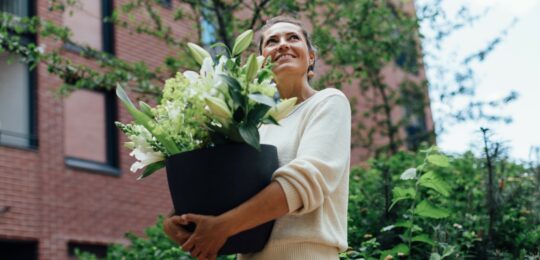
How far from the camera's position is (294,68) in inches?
119

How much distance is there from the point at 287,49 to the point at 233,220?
795mm

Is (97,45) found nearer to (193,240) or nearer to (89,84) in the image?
(89,84)

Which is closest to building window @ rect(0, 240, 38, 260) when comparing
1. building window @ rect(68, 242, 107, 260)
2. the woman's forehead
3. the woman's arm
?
building window @ rect(68, 242, 107, 260)

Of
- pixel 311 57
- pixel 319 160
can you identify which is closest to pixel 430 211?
pixel 311 57

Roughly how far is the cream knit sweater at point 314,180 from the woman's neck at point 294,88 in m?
0.15

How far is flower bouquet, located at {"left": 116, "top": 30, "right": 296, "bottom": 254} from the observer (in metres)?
2.51

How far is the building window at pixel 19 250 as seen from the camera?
12828mm

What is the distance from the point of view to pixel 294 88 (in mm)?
3041

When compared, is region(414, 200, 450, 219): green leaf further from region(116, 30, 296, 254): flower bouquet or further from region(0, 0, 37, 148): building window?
region(0, 0, 37, 148): building window

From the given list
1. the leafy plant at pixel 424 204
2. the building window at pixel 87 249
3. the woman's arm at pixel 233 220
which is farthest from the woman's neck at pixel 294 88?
the building window at pixel 87 249

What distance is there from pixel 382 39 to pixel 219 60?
26.5ft

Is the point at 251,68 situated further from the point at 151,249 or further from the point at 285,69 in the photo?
the point at 151,249

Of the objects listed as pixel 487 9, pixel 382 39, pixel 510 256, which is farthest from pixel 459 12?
pixel 510 256

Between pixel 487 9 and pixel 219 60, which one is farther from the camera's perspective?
pixel 487 9
